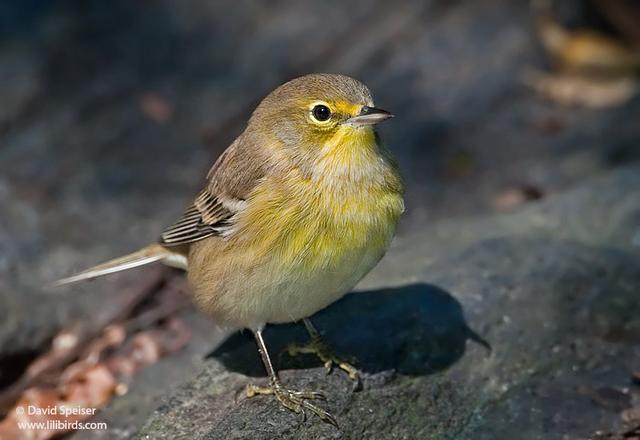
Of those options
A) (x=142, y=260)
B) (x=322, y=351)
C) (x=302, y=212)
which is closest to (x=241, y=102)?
(x=142, y=260)

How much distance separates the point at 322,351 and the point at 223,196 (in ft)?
3.32

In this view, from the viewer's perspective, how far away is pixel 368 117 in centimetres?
470

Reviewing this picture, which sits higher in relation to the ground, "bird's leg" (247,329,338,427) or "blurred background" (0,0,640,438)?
"blurred background" (0,0,640,438)

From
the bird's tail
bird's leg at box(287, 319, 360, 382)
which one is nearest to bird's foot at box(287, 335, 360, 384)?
bird's leg at box(287, 319, 360, 382)

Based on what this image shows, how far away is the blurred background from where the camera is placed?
795cm

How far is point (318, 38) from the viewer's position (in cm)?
1059

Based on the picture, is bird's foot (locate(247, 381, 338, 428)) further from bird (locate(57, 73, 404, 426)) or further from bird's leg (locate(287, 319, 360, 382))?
bird's leg (locate(287, 319, 360, 382))

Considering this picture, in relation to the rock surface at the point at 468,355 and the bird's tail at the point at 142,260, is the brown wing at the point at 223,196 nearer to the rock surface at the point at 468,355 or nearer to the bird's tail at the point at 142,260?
the bird's tail at the point at 142,260

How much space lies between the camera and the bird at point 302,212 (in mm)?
4727

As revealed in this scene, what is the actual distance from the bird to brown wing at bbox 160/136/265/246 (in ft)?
0.04

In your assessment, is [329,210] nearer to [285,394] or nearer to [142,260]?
[285,394]

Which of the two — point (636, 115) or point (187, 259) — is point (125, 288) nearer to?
point (187, 259)

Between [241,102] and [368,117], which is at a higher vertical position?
[241,102]

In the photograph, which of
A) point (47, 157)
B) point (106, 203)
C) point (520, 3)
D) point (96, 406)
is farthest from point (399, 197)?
point (520, 3)
